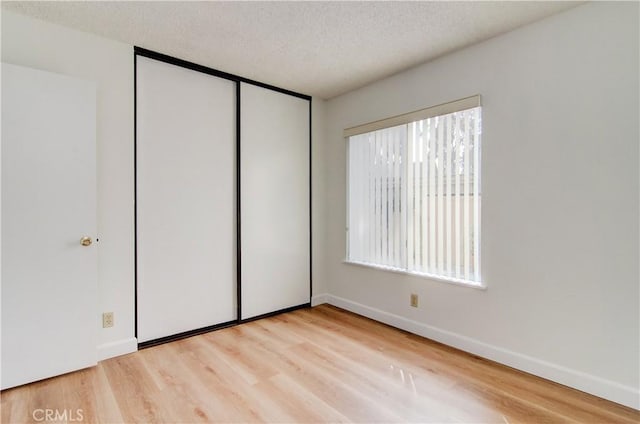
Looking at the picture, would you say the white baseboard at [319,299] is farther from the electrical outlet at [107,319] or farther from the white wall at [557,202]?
the electrical outlet at [107,319]

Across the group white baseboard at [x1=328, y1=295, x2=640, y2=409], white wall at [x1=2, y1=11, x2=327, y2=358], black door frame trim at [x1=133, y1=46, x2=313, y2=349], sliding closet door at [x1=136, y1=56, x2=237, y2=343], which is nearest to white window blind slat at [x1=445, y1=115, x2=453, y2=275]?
white baseboard at [x1=328, y1=295, x2=640, y2=409]

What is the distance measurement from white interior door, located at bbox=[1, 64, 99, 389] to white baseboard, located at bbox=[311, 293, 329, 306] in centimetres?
216

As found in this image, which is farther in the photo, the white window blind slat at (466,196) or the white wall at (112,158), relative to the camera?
the white window blind slat at (466,196)

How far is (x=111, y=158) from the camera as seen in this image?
2.48 meters

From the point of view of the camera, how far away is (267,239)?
3457mm

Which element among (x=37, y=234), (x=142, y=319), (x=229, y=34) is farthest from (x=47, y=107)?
(x=142, y=319)

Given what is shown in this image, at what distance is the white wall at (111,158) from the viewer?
235 centimetres

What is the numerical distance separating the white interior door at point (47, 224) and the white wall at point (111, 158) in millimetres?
131

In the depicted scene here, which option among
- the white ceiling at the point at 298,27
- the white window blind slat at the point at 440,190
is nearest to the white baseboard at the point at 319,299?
the white window blind slat at the point at 440,190

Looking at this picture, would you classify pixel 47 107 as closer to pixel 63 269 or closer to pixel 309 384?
pixel 63 269

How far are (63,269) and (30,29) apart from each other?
165 cm

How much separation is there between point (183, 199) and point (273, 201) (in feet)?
3.14

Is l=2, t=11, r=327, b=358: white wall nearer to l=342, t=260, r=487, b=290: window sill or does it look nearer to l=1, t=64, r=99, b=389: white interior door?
l=1, t=64, r=99, b=389: white interior door

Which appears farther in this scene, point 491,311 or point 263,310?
point 263,310
